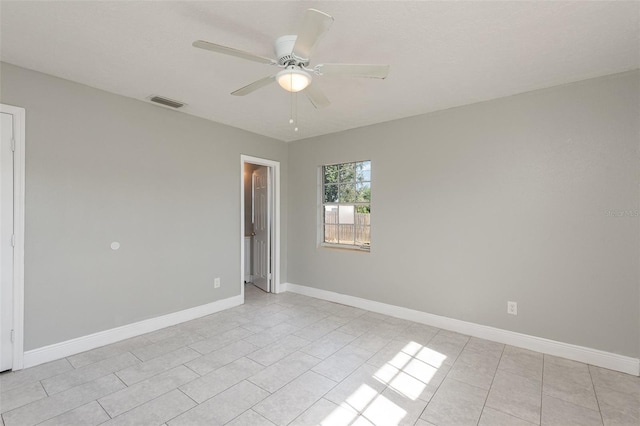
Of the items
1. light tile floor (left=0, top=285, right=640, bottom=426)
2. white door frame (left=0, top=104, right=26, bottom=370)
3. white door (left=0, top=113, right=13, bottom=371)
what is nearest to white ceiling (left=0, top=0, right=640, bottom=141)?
white door frame (left=0, top=104, right=26, bottom=370)

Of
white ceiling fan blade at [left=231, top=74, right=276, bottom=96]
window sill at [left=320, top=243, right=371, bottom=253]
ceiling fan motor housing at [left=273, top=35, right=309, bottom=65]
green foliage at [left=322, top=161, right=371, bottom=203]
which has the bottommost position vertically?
window sill at [left=320, top=243, right=371, bottom=253]

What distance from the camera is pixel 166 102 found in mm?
3152

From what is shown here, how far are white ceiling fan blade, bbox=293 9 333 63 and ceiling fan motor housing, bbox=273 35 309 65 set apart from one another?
0.32 feet

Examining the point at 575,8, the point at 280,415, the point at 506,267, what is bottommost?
the point at 280,415

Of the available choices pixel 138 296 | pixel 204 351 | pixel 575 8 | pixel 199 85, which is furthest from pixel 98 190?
pixel 575 8

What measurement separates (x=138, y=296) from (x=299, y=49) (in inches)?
116

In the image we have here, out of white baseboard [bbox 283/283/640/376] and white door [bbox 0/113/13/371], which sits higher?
white door [bbox 0/113/13/371]

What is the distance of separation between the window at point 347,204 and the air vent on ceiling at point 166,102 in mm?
2142

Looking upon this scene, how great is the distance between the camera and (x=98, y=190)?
2857 mm

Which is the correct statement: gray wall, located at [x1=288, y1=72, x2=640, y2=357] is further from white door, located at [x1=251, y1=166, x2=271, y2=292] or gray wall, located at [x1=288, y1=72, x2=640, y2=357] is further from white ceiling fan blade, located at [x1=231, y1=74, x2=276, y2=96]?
white ceiling fan blade, located at [x1=231, y1=74, x2=276, y2=96]

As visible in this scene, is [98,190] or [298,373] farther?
[98,190]

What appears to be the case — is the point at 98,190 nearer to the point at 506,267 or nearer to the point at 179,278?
the point at 179,278

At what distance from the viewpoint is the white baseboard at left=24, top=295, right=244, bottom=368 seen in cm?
252

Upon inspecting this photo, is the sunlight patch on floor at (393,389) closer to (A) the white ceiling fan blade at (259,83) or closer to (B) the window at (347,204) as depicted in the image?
(B) the window at (347,204)
